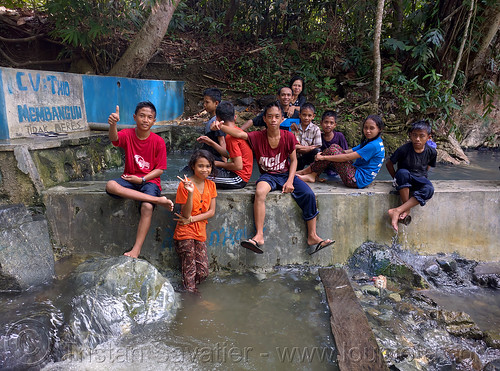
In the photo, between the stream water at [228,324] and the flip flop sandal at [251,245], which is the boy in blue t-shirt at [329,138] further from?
the flip flop sandal at [251,245]

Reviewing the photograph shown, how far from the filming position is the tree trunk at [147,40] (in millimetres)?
7789

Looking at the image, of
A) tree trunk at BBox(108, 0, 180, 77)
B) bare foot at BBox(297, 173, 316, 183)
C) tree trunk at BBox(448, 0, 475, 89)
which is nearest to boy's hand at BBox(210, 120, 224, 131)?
bare foot at BBox(297, 173, 316, 183)

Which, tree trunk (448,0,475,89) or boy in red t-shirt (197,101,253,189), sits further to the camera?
tree trunk (448,0,475,89)

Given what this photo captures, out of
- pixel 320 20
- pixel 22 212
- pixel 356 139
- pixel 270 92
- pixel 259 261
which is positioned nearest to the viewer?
pixel 22 212

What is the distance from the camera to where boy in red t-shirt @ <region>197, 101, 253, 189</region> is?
156 inches

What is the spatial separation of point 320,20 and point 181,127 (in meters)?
6.12

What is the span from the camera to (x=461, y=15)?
331 inches

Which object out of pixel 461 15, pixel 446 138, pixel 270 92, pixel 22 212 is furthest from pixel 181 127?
pixel 461 15

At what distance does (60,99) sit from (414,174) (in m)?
5.04

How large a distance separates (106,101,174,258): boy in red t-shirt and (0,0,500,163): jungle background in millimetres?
3734

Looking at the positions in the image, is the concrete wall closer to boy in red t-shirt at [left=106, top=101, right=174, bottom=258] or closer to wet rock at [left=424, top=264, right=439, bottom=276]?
boy in red t-shirt at [left=106, top=101, right=174, bottom=258]

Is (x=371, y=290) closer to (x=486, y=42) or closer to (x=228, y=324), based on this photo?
(x=228, y=324)

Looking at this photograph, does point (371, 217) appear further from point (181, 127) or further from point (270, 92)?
point (270, 92)

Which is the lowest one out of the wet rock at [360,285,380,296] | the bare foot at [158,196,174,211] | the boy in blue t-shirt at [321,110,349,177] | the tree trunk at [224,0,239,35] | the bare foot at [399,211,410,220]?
the wet rock at [360,285,380,296]
